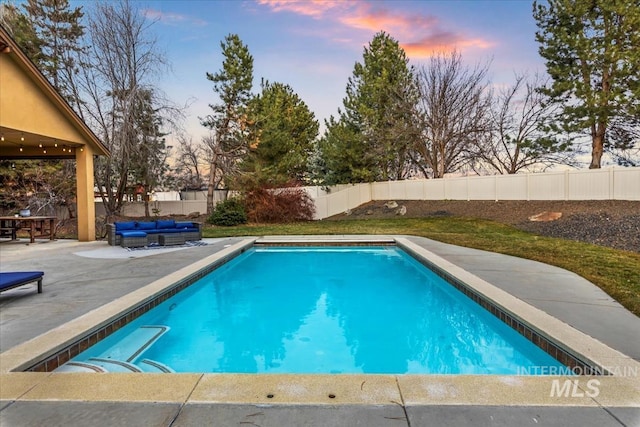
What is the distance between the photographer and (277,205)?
1800 cm

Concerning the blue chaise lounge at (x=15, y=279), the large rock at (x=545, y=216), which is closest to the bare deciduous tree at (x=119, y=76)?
the blue chaise lounge at (x=15, y=279)

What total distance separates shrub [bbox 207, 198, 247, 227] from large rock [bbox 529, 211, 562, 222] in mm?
12302

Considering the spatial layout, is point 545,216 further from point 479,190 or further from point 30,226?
point 30,226

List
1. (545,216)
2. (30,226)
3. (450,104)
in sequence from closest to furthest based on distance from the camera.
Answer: (30,226) → (545,216) → (450,104)

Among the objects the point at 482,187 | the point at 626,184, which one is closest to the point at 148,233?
the point at 482,187

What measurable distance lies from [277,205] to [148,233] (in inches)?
324

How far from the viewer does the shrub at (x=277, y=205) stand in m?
17.6

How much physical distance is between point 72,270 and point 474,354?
6.94 metres

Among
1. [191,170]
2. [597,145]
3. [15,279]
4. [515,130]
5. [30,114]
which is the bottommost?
[15,279]

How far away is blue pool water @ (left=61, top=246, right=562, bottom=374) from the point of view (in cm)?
373

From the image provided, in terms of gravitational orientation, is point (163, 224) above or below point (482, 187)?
below

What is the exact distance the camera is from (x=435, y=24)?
16.0 metres

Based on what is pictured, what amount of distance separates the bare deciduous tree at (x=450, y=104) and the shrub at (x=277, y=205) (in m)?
8.69

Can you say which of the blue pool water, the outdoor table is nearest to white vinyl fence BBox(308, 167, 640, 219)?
the blue pool water
